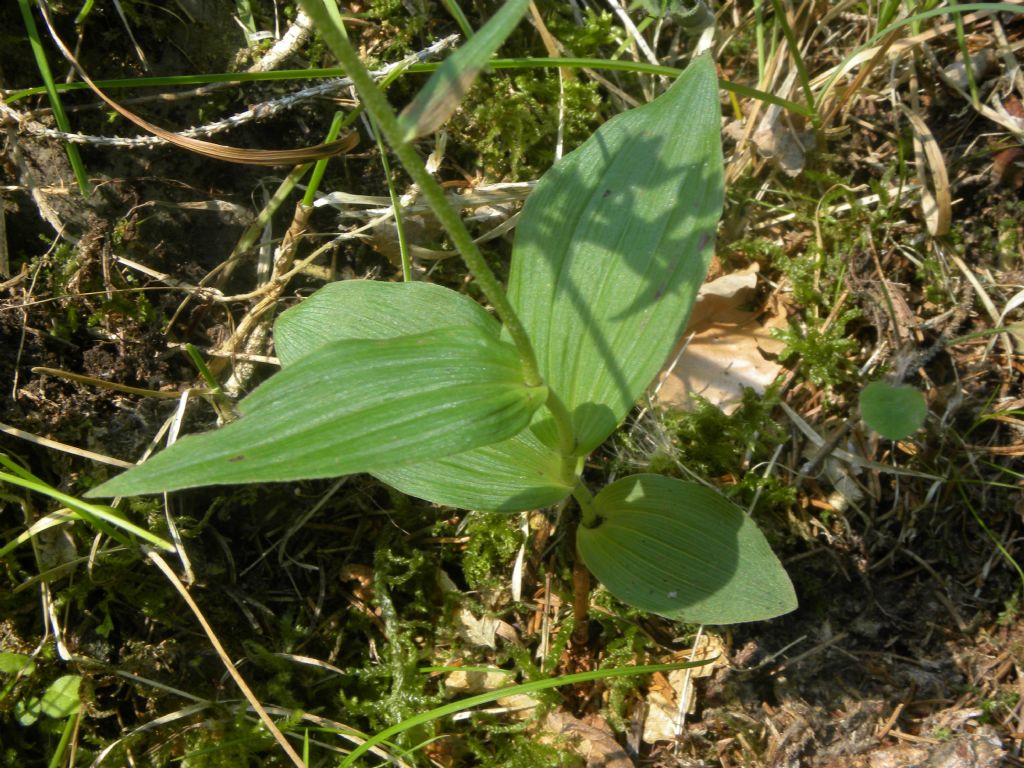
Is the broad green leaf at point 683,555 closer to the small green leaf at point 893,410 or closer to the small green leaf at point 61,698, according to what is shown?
the small green leaf at point 893,410

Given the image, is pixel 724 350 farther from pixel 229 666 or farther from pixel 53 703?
pixel 53 703

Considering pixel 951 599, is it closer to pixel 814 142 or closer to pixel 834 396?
pixel 834 396

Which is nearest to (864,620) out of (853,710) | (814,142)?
(853,710)

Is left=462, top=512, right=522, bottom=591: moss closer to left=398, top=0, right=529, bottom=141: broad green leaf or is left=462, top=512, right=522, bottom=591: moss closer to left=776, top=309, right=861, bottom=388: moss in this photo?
left=776, top=309, right=861, bottom=388: moss

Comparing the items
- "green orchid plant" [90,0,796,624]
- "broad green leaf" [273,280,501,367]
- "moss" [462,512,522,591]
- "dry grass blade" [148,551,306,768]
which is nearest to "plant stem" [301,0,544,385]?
"green orchid plant" [90,0,796,624]

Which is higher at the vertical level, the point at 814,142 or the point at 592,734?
the point at 814,142

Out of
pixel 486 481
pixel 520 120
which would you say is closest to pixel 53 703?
pixel 486 481

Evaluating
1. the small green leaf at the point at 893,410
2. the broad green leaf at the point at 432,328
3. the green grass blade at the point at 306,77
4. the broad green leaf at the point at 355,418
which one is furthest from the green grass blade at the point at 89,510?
the small green leaf at the point at 893,410
